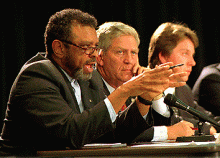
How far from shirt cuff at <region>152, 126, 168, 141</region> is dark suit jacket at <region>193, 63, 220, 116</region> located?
1.61 m

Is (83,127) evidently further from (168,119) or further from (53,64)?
(168,119)

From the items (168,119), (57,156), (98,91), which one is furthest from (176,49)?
(57,156)

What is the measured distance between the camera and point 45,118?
183cm

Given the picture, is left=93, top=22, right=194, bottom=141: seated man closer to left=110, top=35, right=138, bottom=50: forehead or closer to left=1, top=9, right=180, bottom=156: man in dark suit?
left=110, top=35, right=138, bottom=50: forehead

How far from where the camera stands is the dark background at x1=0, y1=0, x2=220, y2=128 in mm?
4223

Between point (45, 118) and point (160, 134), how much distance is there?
1.07 meters

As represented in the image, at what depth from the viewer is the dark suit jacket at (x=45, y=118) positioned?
6.03 feet

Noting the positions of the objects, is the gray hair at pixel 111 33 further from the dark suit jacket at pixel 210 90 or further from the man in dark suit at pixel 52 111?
the dark suit jacket at pixel 210 90

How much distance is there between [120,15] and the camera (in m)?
4.88

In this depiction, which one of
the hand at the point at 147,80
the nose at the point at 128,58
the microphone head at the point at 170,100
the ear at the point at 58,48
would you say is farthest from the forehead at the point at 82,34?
the nose at the point at 128,58

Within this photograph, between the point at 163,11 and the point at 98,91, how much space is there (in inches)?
109

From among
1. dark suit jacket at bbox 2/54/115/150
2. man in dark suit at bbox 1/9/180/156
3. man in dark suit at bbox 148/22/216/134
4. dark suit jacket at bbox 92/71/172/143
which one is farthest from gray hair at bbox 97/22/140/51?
dark suit jacket at bbox 2/54/115/150

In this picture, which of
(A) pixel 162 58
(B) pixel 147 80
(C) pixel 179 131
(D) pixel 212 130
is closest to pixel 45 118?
(B) pixel 147 80

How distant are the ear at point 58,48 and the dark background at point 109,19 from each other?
2054mm
